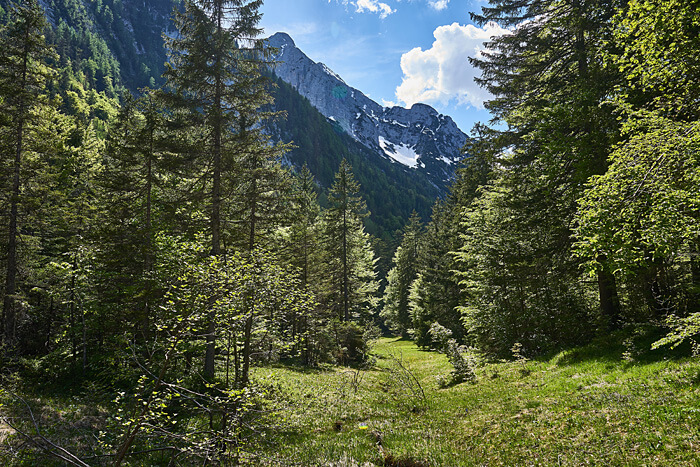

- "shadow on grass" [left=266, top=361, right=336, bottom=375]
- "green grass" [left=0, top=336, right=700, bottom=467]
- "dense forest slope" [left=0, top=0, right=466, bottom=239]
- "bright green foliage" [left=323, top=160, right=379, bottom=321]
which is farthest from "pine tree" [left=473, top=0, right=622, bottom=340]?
"dense forest slope" [left=0, top=0, right=466, bottom=239]

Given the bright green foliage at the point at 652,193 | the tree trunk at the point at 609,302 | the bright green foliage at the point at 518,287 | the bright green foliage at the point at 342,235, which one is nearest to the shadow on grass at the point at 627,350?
the tree trunk at the point at 609,302

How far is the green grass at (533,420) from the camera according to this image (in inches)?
224

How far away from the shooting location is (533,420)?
779 cm

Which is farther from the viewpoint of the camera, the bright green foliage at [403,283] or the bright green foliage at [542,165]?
the bright green foliage at [403,283]

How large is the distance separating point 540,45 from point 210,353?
68.2 feet

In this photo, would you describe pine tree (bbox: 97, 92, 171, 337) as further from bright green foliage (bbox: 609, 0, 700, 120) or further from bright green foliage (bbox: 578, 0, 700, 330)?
bright green foliage (bbox: 609, 0, 700, 120)

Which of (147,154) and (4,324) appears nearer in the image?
(4,324)

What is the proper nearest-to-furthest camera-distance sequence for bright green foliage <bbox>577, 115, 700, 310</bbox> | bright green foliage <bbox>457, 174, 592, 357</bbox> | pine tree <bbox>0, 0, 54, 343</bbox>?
bright green foliage <bbox>577, 115, 700, 310</bbox>
pine tree <bbox>0, 0, 54, 343</bbox>
bright green foliage <bbox>457, 174, 592, 357</bbox>

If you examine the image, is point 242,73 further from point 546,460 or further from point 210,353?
point 546,460

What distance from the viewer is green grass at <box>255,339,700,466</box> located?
224 inches

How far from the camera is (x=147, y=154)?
16.5 meters

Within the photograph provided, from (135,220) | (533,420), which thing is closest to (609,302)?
(533,420)

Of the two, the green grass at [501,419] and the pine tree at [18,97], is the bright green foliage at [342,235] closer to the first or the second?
the green grass at [501,419]

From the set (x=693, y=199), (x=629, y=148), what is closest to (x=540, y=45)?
(x=629, y=148)
